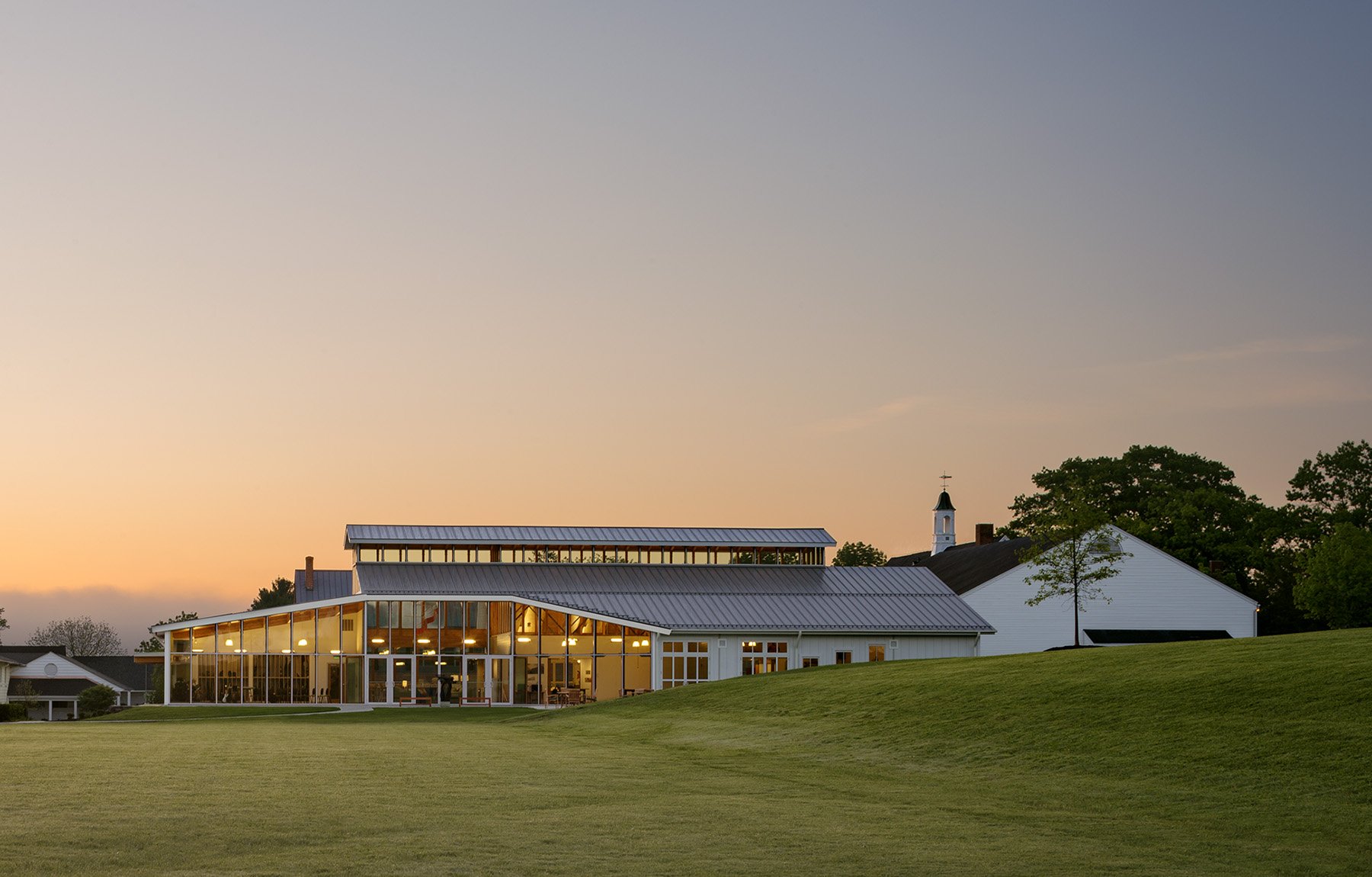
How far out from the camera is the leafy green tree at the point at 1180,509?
75.2m

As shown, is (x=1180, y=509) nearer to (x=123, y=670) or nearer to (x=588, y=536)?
(x=588, y=536)

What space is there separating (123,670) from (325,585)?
38279 mm

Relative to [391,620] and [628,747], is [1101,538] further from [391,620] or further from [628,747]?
[628,747]

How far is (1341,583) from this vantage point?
6606cm

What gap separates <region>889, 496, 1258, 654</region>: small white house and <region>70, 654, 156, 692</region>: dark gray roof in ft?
230

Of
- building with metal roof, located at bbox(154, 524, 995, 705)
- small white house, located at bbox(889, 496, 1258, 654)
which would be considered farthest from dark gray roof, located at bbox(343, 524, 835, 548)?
small white house, located at bbox(889, 496, 1258, 654)

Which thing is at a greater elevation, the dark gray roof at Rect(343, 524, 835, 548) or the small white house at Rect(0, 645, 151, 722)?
the dark gray roof at Rect(343, 524, 835, 548)

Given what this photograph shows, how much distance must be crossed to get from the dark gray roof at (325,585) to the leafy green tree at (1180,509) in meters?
37.5

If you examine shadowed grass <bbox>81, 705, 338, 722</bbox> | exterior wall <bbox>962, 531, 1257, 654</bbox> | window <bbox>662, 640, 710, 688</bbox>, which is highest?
exterior wall <bbox>962, 531, 1257, 654</bbox>

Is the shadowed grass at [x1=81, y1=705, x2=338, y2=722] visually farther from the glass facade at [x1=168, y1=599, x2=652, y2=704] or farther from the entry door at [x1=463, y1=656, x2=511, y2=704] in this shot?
the entry door at [x1=463, y1=656, x2=511, y2=704]

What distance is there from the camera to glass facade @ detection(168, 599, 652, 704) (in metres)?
57.2

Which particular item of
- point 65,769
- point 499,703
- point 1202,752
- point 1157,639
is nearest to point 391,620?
point 499,703

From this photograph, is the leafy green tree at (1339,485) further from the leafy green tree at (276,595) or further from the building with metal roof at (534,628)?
the leafy green tree at (276,595)

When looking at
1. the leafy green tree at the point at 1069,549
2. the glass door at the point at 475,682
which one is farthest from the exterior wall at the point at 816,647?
the glass door at the point at 475,682
